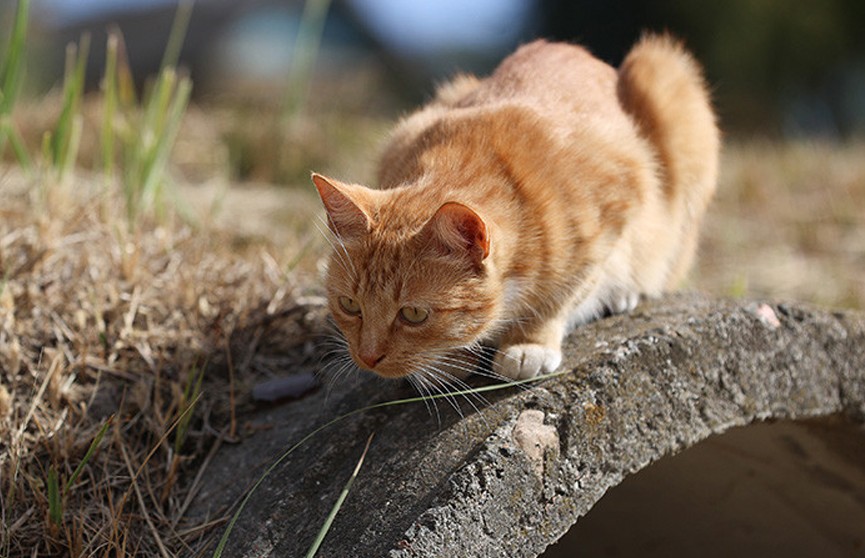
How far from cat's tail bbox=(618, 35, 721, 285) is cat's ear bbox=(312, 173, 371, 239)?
0.89m

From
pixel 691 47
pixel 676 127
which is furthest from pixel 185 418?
pixel 691 47

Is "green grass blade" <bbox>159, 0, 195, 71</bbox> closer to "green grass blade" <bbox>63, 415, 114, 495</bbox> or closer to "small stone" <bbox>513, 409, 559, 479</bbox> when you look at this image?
"green grass blade" <bbox>63, 415, 114, 495</bbox>

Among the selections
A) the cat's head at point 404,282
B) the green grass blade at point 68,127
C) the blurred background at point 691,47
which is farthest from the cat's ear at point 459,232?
the blurred background at point 691,47

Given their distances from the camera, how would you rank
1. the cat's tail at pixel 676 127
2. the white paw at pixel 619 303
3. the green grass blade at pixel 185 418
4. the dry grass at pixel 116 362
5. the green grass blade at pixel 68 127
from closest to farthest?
the dry grass at pixel 116 362 → the green grass blade at pixel 185 418 → the white paw at pixel 619 303 → the cat's tail at pixel 676 127 → the green grass blade at pixel 68 127

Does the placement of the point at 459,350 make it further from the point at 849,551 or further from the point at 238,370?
the point at 849,551

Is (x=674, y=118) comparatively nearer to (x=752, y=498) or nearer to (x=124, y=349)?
(x=752, y=498)

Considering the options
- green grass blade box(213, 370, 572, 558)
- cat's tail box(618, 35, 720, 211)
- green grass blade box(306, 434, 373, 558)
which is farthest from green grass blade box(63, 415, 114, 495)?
cat's tail box(618, 35, 720, 211)

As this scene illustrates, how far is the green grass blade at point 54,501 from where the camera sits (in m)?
1.65

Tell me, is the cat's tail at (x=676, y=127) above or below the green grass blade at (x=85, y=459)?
above

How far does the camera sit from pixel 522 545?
60.2 inches

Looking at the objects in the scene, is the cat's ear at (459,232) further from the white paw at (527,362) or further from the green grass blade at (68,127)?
the green grass blade at (68,127)

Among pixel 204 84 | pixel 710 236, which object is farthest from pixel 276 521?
pixel 204 84

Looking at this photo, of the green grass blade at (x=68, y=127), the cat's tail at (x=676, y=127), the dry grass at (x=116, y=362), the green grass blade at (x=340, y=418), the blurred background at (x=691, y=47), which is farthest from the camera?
the blurred background at (x=691, y=47)

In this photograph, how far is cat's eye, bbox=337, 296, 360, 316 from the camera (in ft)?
5.71
